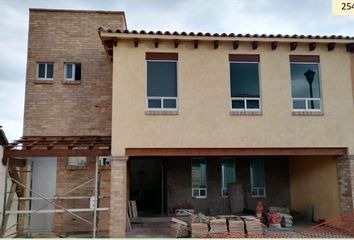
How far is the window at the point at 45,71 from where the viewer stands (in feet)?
49.2

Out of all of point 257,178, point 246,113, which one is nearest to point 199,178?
point 257,178

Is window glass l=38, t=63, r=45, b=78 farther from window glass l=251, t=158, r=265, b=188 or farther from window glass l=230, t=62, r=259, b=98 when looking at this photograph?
window glass l=251, t=158, r=265, b=188

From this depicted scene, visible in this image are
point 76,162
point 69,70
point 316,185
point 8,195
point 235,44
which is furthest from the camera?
point 69,70

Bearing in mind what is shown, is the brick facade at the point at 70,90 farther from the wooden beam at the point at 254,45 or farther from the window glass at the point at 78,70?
the wooden beam at the point at 254,45

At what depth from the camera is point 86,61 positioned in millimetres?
15109

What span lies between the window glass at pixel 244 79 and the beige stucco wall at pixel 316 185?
430 centimetres

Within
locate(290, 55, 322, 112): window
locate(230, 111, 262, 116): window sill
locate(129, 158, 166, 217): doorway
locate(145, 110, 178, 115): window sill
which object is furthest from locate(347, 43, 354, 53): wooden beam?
locate(129, 158, 166, 217): doorway

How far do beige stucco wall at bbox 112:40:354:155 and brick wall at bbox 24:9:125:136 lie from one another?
9.02 ft

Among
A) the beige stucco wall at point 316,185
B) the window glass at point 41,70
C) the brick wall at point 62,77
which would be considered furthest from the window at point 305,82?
A: the window glass at point 41,70

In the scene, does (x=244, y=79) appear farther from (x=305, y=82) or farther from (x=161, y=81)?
(x=161, y=81)

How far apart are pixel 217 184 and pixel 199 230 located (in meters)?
4.67

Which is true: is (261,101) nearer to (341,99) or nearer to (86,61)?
(341,99)

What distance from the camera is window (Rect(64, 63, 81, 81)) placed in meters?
15.1

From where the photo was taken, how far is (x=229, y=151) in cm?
1255
